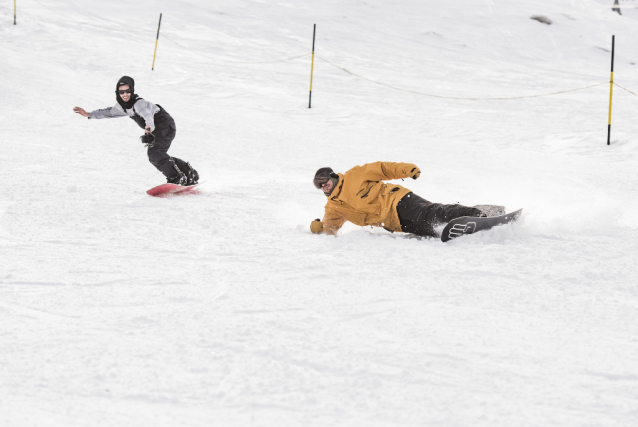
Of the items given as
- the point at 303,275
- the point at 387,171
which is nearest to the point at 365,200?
the point at 387,171

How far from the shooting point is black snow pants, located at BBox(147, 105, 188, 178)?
240 inches

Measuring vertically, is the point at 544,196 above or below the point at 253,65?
below

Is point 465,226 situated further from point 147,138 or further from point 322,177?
point 147,138

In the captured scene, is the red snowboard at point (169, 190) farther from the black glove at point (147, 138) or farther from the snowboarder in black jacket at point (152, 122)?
the black glove at point (147, 138)

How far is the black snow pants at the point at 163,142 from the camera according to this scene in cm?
610

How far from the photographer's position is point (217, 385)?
222 cm

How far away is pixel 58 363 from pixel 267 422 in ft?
3.05

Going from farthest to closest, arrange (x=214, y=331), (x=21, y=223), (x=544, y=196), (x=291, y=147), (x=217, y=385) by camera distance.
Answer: (x=291, y=147) → (x=544, y=196) → (x=21, y=223) → (x=214, y=331) → (x=217, y=385)

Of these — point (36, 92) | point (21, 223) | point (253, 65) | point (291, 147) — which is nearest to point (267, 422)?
point (21, 223)

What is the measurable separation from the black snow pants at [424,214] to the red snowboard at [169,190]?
254 cm

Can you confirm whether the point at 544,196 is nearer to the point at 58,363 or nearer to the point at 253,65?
the point at 58,363

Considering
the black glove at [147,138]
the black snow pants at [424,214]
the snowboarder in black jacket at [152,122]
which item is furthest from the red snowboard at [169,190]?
the black snow pants at [424,214]

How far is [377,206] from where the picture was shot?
14.7 ft

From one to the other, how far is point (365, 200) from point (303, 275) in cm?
114
